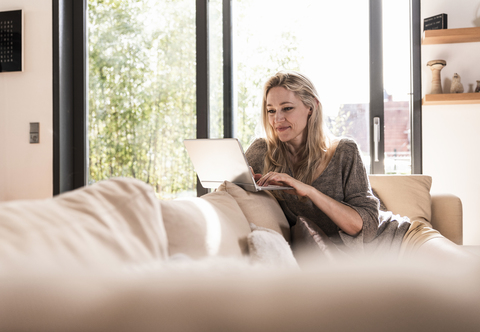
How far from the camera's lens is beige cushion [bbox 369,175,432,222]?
6.40ft

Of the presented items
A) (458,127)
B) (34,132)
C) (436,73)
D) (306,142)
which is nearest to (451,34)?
(436,73)

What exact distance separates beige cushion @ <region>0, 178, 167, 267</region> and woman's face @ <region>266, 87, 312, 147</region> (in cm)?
137

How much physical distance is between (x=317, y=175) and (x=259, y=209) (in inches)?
16.9

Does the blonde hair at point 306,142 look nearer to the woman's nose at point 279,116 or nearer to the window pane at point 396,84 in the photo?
the woman's nose at point 279,116

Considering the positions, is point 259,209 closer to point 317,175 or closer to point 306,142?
point 317,175

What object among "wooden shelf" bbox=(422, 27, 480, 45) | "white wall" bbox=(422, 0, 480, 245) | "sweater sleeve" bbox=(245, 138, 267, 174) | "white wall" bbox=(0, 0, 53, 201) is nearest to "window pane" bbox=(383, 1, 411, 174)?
"white wall" bbox=(422, 0, 480, 245)

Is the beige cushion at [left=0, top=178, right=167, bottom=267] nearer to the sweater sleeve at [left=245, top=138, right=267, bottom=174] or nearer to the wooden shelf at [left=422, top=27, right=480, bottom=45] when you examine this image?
the sweater sleeve at [left=245, top=138, right=267, bottom=174]

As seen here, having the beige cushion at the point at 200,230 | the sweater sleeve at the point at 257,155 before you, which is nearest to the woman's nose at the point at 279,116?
the sweater sleeve at the point at 257,155

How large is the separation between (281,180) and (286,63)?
6.31 ft

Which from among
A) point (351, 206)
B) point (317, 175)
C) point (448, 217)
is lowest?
point (448, 217)

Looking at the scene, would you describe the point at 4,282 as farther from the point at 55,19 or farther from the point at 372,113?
the point at 55,19

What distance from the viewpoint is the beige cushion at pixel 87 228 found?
292mm


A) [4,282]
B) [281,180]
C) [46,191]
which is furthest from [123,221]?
[46,191]

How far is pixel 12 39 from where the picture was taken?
325cm
